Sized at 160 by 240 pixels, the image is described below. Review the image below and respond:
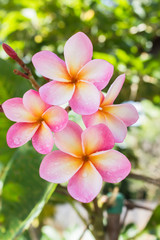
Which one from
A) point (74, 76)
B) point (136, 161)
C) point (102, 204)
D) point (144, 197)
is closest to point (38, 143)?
point (74, 76)

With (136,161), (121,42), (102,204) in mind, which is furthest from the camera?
(121,42)

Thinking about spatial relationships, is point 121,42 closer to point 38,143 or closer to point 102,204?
point 102,204

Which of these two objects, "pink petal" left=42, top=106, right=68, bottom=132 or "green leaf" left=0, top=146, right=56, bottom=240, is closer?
"pink petal" left=42, top=106, right=68, bottom=132

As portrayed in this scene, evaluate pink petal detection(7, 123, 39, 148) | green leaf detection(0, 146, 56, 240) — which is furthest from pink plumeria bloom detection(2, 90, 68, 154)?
green leaf detection(0, 146, 56, 240)

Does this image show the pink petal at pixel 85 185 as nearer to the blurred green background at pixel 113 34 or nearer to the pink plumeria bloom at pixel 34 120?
the pink plumeria bloom at pixel 34 120

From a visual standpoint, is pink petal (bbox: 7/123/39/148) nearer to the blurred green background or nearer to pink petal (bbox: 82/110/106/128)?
pink petal (bbox: 82/110/106/128)

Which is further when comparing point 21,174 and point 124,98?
point 124,98

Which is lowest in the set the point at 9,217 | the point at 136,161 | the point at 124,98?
the point at 136,161
